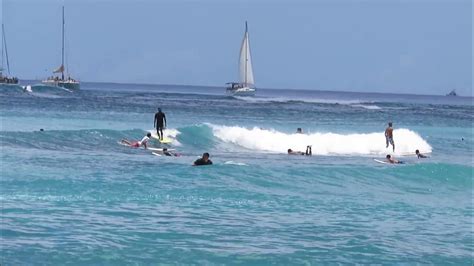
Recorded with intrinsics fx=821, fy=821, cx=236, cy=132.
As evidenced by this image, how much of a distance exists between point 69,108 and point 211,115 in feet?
38.0

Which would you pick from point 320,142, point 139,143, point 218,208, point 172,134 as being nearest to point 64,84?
point 172,134

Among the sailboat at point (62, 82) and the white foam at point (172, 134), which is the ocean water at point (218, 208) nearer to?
the white foam at point (172, 134)

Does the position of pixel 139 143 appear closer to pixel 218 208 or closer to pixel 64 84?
pixel 218 208

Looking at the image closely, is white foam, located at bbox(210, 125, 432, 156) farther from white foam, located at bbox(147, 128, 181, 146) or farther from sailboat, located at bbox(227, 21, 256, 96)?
sailboat, located at bbox(227, 21, 256, 96)

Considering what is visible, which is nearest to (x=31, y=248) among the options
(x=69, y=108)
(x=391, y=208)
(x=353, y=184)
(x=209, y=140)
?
(x=391, y=208)

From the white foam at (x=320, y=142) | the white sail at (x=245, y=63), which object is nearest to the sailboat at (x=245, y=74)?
the white sail at (x=245, y=63)

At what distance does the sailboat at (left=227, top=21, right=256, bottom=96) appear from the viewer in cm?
9450

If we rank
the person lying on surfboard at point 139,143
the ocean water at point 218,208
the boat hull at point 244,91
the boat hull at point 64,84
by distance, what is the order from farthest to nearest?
the boat hull at point 244,91 < the boat hull at point 64,84 < the person lying on surfboard at point 139,143 < the ocean water at point 218,208

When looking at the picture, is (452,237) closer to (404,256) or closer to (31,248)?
(404,256)

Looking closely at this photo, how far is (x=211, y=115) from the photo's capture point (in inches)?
2630

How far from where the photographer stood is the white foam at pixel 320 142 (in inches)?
1563

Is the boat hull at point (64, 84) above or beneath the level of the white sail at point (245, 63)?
beneath

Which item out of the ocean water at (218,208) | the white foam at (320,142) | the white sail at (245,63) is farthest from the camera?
the white sail at (245,63)

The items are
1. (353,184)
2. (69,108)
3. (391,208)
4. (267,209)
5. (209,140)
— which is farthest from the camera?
(69,108)
